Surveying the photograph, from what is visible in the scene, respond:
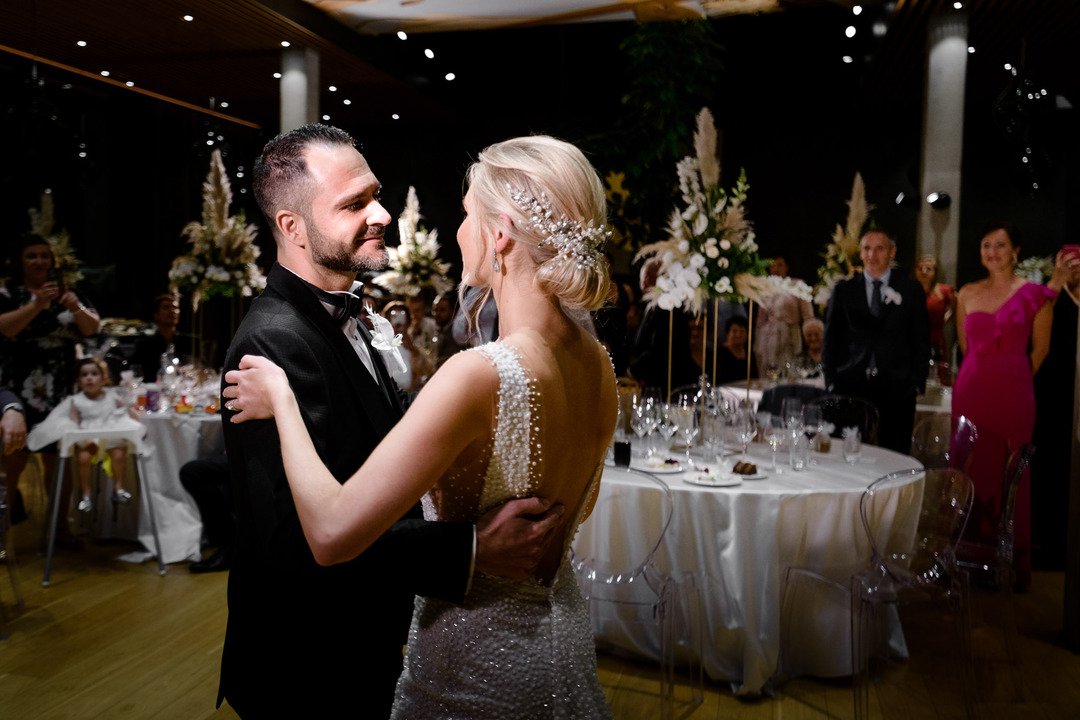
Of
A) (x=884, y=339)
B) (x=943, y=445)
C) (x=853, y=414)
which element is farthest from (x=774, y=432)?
(x=884, y=339)

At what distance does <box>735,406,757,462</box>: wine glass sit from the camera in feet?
12.9

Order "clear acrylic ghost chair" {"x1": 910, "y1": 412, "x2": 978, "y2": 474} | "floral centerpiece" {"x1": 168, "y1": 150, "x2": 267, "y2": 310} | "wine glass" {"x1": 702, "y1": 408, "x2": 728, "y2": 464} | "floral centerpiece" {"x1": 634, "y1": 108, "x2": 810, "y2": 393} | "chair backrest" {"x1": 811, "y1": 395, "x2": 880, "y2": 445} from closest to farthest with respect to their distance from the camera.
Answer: "wine glass" {"x1": 702, "y1": 408, "x2": 728, "y2": 464}, "floral centerpiece" {"x1": 634, "y1": 108, "x2": 810, "y2": 393}, "clear acrylic ghost chair" {"x1": 910, "y1": 412, "x2": 978, "y2": 474}, "chair backrest" {"x1": 811, "y1": 395, "x2": 880, "y2": 445}, "floral centerpiece" {"x1": 168, "y1": 150, "x2": 267, "y2": 310}

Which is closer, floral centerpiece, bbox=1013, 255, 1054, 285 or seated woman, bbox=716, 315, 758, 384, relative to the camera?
seated woman, bbox=716, 315, 758, 384

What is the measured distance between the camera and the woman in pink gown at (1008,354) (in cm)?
504

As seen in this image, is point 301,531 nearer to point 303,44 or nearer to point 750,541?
point 750,541

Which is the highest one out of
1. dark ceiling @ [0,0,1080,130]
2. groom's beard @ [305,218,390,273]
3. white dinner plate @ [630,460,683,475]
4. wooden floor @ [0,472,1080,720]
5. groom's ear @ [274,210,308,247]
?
dark ceiling @ [0,0,1080,130]

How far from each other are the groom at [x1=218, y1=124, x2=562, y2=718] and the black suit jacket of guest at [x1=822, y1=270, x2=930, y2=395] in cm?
420

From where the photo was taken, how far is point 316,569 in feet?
4.58

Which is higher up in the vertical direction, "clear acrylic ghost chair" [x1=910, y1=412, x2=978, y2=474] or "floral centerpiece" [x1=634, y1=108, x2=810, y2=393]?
"floral centerpiece" [x1=634, y1=108, x2=810, y2=393]

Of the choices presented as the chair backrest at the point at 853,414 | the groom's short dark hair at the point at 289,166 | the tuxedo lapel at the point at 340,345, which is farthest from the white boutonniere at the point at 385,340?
the chair backrest at the point at 853,414

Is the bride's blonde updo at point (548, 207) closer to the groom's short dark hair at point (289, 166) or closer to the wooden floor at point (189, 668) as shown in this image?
the groom's short dark hair at point (289, 166)

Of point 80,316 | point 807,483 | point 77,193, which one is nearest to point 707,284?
point 807,483

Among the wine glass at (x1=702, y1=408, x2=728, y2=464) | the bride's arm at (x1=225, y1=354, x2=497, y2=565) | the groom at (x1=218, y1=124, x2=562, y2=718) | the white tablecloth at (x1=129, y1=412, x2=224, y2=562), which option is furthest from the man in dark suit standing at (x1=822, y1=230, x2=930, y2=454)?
the bride's arm at (x1=225, y1=354, x2=497, y2=565)

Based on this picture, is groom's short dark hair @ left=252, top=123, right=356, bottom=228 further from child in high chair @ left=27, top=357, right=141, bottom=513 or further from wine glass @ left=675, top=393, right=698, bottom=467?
child in high chair @ left=27, top=357, right=141, bottom=513
